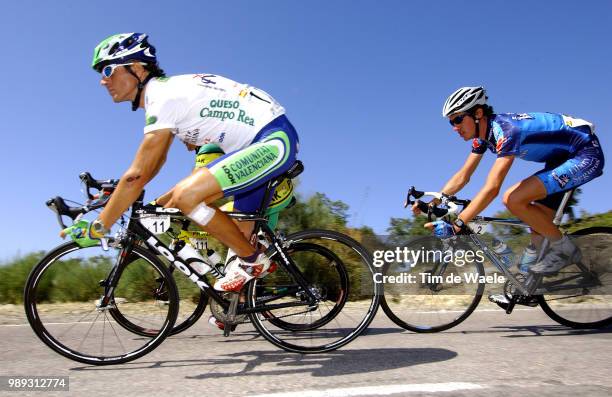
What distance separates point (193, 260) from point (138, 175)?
2.79 feet

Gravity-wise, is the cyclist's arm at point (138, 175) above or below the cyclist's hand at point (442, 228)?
above

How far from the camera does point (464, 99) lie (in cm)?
495

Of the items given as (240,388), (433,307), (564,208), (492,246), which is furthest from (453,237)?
(240,388)

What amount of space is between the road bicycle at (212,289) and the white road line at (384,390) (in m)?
0.98

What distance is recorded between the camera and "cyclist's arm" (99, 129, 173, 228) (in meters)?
3.58

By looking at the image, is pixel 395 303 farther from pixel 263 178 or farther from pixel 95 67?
pixel 95 67

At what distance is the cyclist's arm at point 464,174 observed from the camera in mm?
5441

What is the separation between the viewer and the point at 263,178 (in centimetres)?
369

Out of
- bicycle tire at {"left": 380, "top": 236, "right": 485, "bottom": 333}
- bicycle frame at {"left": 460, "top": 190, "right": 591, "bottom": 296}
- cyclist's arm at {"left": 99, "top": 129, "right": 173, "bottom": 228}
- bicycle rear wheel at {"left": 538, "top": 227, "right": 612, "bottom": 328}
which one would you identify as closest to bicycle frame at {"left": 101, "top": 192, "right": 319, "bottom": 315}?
cyclist's arm at {"left": 99, "top": 129, "right": 173, "bottom": 228}

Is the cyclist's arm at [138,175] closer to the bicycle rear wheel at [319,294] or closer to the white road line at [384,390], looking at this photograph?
the bicycle rear wheel at [319,294]

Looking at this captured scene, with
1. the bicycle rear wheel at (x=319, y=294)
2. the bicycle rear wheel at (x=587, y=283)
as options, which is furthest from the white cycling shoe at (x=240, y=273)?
the bicycle rear wheel at (x=587, y=283)

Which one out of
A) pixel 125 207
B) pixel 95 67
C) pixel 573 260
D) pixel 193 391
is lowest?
pixel 193 391

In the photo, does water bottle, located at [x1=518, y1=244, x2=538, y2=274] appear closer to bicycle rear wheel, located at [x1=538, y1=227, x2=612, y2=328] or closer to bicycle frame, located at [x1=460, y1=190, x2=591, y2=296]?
bicycle frame, located at [x1=460, y1=190, x2=591, y2=296]

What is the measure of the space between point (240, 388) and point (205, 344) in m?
1.39
